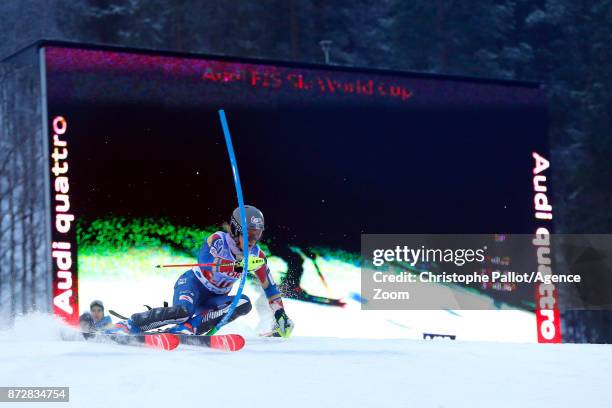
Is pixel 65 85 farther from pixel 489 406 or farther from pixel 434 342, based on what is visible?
pixel 489 406

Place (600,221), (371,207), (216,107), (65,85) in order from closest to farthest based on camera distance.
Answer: (65,85), (216,107), (371,207), (600,221)

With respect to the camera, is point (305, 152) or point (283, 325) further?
point (305, 152)

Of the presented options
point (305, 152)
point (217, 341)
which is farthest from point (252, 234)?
point (305, 152)

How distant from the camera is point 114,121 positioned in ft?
38.0


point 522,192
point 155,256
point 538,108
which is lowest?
point 155,256

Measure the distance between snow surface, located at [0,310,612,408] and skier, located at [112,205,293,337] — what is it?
2.72 feet

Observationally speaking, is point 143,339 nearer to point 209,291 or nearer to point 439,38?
point 209,291

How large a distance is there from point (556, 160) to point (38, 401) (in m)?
26.2

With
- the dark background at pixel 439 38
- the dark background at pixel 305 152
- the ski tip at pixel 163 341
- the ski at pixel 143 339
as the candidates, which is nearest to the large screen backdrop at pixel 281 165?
the dark background at pixel 305 152

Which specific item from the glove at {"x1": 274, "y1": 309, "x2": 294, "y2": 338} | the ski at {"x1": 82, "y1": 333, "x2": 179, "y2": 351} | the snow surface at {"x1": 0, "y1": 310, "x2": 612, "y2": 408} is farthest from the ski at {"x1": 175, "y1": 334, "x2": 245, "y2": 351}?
the glove at {"x1": 274, "y1": 309, "x2": 294, "y2": 338}

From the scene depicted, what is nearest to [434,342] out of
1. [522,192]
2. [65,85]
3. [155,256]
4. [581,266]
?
[155,256]

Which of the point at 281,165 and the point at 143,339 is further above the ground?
the point at 281,165

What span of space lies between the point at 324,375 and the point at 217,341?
6.84ft

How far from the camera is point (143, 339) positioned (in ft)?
30.4
